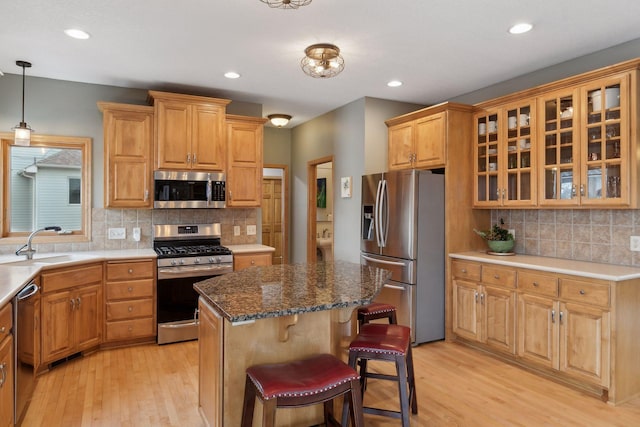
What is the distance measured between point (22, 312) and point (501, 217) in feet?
13.6

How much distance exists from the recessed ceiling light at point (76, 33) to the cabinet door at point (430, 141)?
312 cm

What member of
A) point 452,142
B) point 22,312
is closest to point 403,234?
point 452,142

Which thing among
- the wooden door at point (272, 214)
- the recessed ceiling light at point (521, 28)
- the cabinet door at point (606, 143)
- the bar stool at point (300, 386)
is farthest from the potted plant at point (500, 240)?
the wooden door at point (272, 214)

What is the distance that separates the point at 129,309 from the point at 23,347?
141 cm

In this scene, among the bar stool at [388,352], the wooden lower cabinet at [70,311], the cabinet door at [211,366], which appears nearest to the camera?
the cabinet door at [211,366]

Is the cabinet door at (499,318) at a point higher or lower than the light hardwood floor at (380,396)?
higher

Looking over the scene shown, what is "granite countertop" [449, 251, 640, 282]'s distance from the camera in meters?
2.80

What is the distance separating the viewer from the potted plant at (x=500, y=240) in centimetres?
384

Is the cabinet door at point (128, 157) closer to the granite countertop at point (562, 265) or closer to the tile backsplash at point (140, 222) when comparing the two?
the tile backsplash at point (140, 222)

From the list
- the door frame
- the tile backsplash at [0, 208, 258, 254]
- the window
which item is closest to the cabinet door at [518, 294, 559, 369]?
the tile backsplash at [0, 208, 258, 254]

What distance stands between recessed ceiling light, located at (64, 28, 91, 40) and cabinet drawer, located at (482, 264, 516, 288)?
12.4ft

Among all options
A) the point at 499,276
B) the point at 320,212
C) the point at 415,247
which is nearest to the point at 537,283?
the point at 499,276

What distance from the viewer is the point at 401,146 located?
457 cm

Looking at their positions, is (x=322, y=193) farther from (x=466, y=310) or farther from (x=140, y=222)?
(x=466, y=310)
